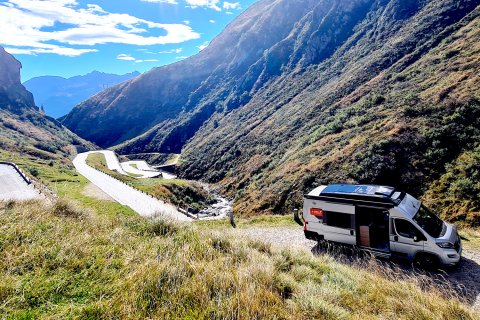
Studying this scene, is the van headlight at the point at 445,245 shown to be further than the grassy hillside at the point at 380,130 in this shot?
No

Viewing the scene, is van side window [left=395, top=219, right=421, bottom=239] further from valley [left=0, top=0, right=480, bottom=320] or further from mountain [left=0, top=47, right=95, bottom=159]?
mountain [left=0, top=47, right=95, bottom=159]

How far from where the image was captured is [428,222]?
10.7 meters

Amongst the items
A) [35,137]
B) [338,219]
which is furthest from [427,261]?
[35,137]

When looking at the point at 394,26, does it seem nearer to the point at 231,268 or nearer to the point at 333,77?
the point at 333,77

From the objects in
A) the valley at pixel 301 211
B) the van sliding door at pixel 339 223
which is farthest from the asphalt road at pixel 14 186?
the van sliding door at pixel 339 223

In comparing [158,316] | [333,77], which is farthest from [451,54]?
[158,316]

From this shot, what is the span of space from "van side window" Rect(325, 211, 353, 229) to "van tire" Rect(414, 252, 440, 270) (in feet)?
7.89

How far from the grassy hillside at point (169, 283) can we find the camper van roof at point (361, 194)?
442 cm

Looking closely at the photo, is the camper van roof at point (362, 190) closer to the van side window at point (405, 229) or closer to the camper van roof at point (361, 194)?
the camper van roof at point (361, 194)

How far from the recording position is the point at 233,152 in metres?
71.6

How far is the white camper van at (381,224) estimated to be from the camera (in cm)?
1006

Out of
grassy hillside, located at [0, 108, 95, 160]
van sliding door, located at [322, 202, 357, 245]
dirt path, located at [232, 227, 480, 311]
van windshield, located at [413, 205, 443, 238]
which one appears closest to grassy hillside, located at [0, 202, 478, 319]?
dirt path, located at [232, 227, 480, 311]

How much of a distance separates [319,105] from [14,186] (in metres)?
54.3

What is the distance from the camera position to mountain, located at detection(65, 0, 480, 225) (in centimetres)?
2648
